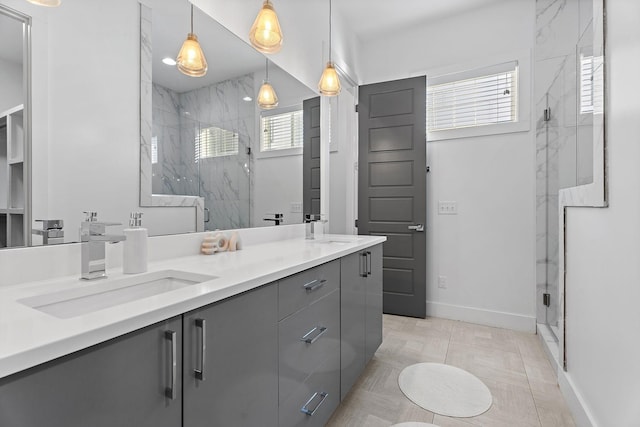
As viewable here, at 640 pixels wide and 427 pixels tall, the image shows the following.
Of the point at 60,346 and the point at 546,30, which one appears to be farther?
the point at 546,30

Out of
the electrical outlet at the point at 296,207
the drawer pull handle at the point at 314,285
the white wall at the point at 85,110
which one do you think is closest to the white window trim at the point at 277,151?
the electrical outlet at the point at 296,207

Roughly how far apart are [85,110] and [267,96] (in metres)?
1.18

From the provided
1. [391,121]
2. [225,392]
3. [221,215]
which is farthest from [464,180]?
[225,392]

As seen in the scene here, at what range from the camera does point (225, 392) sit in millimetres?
868

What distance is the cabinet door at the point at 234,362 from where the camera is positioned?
776 millimetres

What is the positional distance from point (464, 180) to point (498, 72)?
104 centimetres

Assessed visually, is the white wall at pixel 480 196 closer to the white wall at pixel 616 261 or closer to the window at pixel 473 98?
the window at pixel 473 98

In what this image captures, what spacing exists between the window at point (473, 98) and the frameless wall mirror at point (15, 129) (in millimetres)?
3109

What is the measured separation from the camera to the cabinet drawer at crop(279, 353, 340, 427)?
1169 mm

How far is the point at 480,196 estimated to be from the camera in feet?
10.1

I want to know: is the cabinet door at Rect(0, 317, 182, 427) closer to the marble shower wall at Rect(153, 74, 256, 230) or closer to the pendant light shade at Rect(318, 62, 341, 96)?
the marble shower wall at Rect(153, 74, 256, 230)

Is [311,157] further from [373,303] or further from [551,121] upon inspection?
[551,121]

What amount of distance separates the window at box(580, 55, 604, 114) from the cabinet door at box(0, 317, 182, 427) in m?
1.90

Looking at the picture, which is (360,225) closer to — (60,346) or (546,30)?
(546,30)
